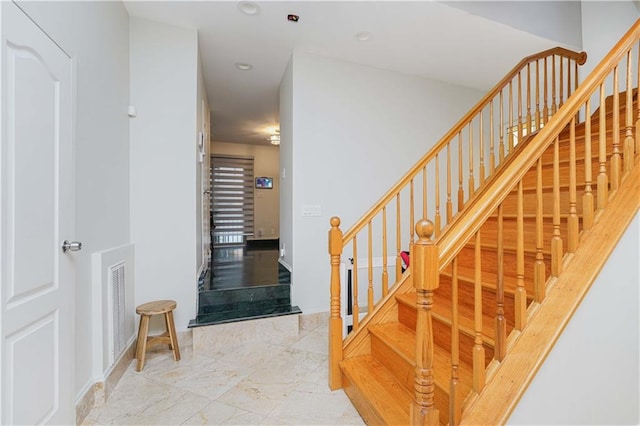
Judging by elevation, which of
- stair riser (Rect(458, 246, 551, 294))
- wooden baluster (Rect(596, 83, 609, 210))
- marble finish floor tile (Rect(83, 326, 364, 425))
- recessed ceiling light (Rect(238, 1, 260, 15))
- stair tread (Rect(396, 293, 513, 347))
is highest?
recessed ceiling light (Rect(238, 1, 260, 15))

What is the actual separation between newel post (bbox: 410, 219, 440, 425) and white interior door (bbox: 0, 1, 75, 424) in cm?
154

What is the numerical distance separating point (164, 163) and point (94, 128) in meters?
0.74

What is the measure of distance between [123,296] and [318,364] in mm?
1592

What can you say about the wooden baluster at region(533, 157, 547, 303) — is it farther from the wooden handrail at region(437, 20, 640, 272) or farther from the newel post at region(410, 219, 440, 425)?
the newel post at region(410, 219, 440, 425)

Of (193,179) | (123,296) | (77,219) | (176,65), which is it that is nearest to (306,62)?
(176,65)

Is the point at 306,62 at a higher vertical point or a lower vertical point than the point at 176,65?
higher

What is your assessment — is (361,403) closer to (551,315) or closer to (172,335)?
(551,315)

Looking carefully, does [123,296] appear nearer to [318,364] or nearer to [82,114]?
[82,114]

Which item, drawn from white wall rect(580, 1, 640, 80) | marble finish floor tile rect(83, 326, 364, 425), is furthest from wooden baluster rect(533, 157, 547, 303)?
white wall rect(580, 1, 640, 80)

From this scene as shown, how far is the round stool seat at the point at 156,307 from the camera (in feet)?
7.34

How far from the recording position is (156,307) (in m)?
2.31

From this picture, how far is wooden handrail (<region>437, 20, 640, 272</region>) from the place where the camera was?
1.12 m

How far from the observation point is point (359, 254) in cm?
328

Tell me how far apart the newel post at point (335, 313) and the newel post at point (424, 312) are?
0.90 meters
